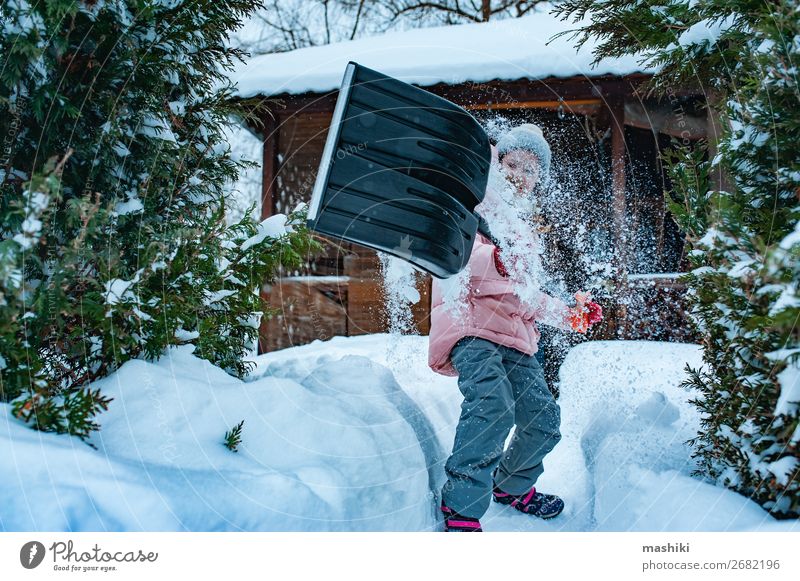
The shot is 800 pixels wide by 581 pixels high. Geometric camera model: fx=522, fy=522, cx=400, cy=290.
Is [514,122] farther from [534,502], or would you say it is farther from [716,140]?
[534,502]

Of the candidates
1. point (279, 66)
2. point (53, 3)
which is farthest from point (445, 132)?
point (279, 66)

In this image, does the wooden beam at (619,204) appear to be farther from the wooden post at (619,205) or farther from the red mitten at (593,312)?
the red mitten at (593,312)

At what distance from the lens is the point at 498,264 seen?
6.10 feet

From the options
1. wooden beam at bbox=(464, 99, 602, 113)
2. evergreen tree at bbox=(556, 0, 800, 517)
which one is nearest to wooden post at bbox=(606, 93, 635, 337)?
wooden beam at bbox=(464, 99, 602, 113)

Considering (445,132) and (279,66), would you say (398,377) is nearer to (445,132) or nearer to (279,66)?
(445,132)

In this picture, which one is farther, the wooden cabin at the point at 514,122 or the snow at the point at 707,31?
the wooden cabin at the point at 514,122

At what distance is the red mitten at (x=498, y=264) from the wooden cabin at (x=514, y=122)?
1.49 metres

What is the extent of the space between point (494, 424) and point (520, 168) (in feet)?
3.20

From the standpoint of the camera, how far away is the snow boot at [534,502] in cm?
194

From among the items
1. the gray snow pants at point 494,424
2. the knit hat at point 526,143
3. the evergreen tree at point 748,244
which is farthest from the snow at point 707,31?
the gray snow pants at point 494,424

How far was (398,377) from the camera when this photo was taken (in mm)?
2404

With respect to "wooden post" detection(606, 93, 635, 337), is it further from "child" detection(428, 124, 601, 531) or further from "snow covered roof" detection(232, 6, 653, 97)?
"child" detection(428, 124, 601, 531)

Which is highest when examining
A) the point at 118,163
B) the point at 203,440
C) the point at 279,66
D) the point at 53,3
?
the point at 279,66

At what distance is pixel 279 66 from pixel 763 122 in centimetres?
390
